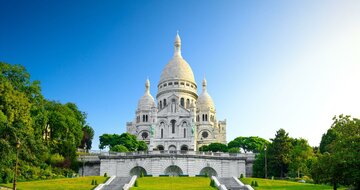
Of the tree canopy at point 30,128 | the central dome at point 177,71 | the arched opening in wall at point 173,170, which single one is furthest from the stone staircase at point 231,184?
the central dome at point 177,71

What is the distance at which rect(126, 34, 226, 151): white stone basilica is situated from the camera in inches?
3807

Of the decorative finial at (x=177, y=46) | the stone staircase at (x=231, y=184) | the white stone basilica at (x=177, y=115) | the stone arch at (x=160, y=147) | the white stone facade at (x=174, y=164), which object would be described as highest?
the decorative finial at (x=177, y=46)

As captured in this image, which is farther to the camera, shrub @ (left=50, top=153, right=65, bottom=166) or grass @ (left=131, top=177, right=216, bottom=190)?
shrub @ (left=50, top=153, right=65, bottom=166)

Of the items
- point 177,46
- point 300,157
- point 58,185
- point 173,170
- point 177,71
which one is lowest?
point 58,185

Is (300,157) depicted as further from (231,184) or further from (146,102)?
(146,102)

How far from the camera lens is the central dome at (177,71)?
111m

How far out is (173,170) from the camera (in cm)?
6388

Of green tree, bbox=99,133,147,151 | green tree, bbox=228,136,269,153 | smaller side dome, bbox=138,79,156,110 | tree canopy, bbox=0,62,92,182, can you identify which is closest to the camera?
tree canopy, bbox=0,62,92,182

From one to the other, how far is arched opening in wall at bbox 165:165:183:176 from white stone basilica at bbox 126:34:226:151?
1196 inches

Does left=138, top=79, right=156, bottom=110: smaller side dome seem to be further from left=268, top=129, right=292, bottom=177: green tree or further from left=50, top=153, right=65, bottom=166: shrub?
left=268, top=129, right=292, bottom=177: green tree

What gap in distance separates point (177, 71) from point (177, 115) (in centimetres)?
1645

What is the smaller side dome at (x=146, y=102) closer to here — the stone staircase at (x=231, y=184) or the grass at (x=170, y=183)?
the grass at (x=170, y=183)

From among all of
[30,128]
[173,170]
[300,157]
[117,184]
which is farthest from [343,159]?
[173,170]

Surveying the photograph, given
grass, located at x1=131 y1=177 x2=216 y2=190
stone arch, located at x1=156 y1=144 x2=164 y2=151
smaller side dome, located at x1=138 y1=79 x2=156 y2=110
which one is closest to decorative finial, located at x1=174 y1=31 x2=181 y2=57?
smaller side dome, located at x1=138 y1=79 x2=156 y2=110
